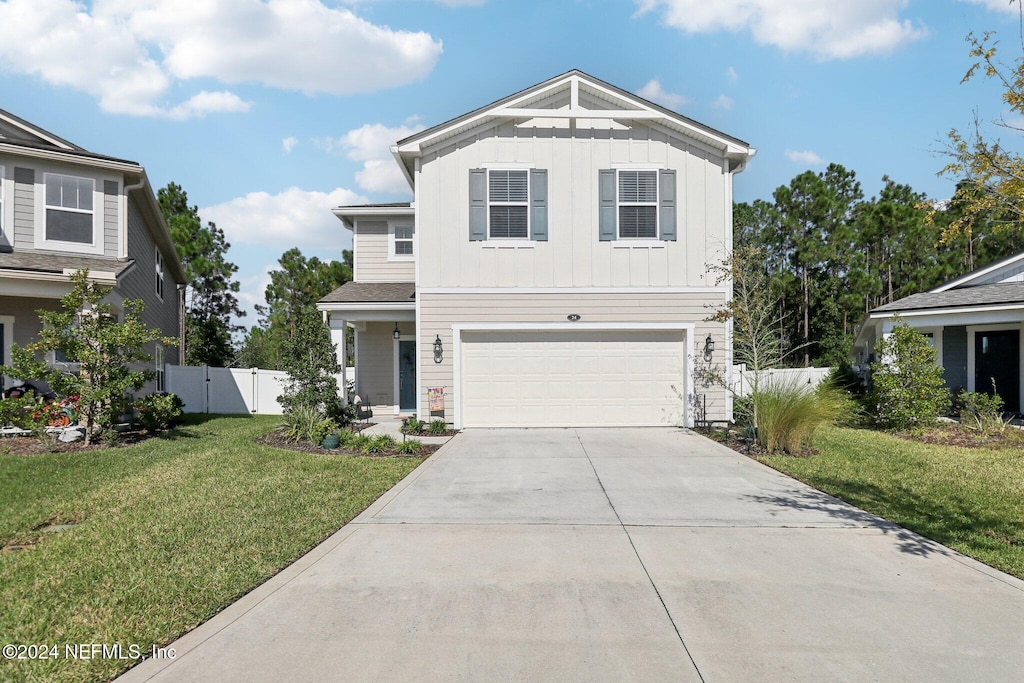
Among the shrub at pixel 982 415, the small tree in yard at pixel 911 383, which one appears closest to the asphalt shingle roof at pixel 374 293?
the small tree in yard at pixel 911 383

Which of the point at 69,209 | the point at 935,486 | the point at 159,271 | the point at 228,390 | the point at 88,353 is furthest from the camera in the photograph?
the point at 228,390

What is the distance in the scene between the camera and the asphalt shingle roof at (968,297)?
1379cm

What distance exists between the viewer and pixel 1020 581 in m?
4.53

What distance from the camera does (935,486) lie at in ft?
25.2

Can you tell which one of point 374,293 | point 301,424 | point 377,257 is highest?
point 377,257

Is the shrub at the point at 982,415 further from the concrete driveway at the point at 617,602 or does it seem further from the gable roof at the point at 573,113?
the concrete driveway at the point at 617,602

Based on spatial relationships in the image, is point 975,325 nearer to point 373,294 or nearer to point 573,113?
point 573,113

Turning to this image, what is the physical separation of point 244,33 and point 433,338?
6932mm

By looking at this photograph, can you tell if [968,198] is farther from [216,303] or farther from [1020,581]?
[216,303]

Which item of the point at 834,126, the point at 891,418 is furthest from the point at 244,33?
the point at 891,418

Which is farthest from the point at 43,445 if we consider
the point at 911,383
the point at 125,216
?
A: the point at 911,383

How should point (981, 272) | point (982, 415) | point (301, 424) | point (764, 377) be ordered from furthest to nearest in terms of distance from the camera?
point (981, 272) → point (982, 415) → point (301, 424) → point (764, 377)

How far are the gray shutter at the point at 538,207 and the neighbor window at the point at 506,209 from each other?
0.10 metres

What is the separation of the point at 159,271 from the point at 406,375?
842 centimetres
